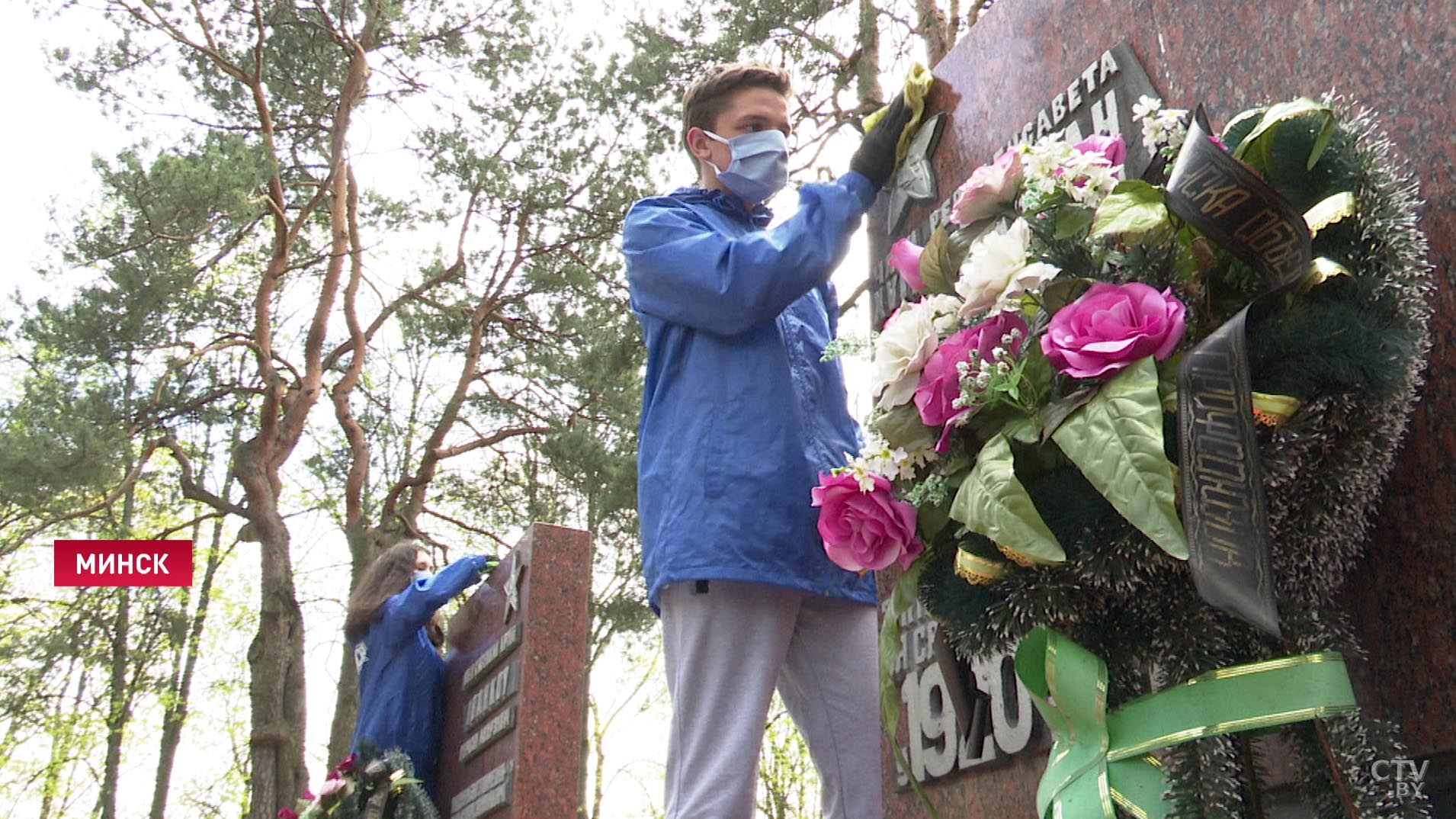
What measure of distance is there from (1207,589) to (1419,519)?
0.51 metres

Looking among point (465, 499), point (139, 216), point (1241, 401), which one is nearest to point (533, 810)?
point (1241, 401)

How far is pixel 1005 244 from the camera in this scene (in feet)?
5.17

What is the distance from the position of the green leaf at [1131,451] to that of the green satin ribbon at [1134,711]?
0.18m

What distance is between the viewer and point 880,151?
2.48 m

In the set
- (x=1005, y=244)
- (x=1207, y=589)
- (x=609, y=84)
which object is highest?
(x=609, y=84)

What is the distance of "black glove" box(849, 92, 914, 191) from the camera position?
95.4 inches

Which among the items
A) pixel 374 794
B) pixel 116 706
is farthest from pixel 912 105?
pixel 116 706

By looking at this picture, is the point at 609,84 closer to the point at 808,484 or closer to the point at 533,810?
the point at 533,810

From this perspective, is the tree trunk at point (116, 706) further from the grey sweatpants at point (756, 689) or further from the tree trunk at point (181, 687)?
the grey sweatpants at point (756, 689)

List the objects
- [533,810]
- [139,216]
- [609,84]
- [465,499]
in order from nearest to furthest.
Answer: [533,810] → [139,216] → [609,84] → [465,499]

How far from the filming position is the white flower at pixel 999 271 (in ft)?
5.02

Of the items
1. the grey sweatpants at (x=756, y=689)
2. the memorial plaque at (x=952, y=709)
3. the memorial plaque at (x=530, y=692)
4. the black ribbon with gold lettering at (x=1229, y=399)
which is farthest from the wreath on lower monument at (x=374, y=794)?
the black ribbon with gold lettering at (x=1229, y=399)

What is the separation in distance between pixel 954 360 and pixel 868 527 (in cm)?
24
